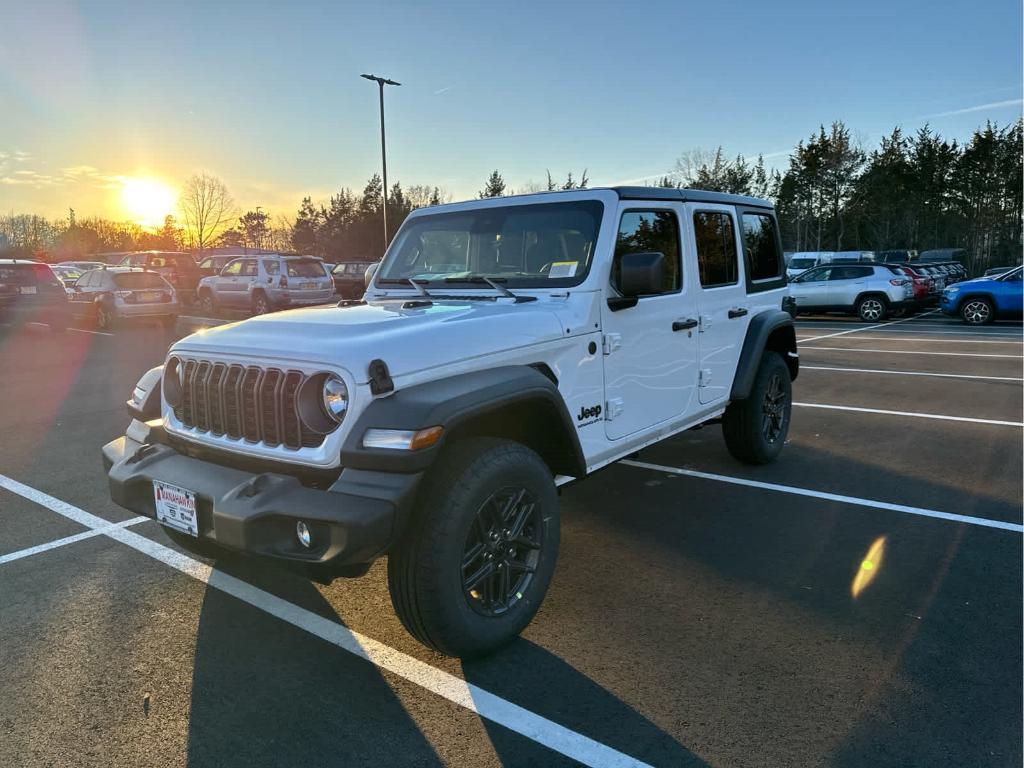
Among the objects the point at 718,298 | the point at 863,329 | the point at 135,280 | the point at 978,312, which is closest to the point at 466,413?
the point at 718,298

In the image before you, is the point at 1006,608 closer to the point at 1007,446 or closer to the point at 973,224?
the point at 1007,446

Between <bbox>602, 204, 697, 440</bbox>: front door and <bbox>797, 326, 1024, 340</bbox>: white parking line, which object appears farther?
<bbox>797, 326, 1024, 340</bbox>: white parking line

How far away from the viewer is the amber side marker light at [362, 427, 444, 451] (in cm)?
259

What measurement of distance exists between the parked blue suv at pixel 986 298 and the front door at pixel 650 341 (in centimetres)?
1616

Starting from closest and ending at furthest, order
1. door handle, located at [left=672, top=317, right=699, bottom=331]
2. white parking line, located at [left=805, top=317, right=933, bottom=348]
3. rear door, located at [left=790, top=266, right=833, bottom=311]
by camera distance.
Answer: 1. door handle, located at [left=672, top=317, right=699, bottom=331]
2. white parking line, located at [left=805, top=317, right=933, bottom=348]
3. rear door, located at [left=790, top=266, right=833, bottom=311]

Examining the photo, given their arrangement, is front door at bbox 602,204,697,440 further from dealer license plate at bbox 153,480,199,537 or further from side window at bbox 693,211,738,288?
dealer license plate at bbox 153,480,199,537

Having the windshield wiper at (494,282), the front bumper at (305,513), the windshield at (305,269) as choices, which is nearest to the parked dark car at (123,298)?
the windshield at (305,269)

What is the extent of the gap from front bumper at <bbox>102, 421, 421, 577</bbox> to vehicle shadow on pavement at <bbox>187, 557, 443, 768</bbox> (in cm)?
52

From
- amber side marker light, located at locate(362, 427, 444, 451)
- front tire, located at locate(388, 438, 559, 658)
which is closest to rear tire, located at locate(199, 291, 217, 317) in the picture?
front tire, located at locate(388, 438, 559, 658)

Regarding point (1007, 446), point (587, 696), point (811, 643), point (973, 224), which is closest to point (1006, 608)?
point (811, 643)

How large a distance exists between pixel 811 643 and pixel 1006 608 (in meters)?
1.05

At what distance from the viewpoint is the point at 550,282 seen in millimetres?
3773

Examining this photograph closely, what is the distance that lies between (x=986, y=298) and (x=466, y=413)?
18449 millimetres

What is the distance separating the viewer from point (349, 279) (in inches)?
1009
